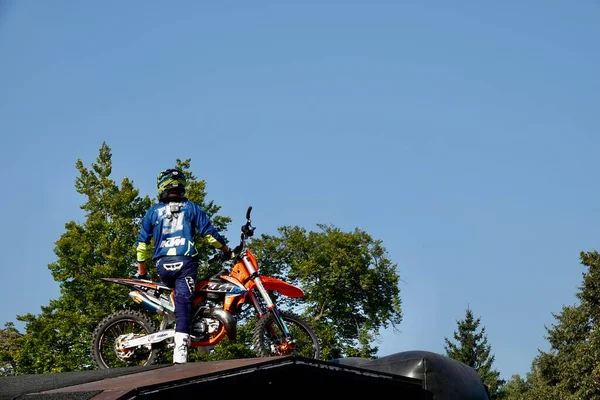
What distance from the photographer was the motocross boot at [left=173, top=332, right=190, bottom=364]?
9.83m

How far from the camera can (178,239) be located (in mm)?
10391

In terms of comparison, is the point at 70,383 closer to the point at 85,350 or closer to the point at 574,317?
the point at 85,350

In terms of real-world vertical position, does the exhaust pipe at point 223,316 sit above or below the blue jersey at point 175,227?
Result: below

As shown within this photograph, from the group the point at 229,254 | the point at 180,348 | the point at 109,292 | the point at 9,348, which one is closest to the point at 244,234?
the point at 229,254

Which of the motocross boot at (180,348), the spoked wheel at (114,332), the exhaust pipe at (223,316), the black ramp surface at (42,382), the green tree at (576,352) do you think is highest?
the green tree at (576,352)

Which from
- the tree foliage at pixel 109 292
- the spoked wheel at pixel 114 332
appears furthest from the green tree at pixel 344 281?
the spoked wheel at pixel 114 332

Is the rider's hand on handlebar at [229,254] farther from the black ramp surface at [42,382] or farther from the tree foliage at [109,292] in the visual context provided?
the tree foliage at [109,292]

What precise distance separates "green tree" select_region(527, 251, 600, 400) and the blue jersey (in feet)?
128

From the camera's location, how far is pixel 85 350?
132ft

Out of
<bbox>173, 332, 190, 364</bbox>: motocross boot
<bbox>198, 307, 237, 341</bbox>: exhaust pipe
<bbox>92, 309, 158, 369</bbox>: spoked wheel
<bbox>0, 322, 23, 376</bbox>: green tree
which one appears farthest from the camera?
<bbox>0, 322, 23, 376</bbox>: green tree

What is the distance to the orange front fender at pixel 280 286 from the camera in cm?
1081

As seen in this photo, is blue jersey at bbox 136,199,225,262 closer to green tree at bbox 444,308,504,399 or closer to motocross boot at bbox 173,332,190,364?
motocross boot at bbox 173,332,190,364

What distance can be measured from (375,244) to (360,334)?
661 cm

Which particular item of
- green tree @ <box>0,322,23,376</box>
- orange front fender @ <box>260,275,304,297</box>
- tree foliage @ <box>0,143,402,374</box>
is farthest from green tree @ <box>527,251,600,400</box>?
orange front fender @ <box>260,275,304,297</box>
